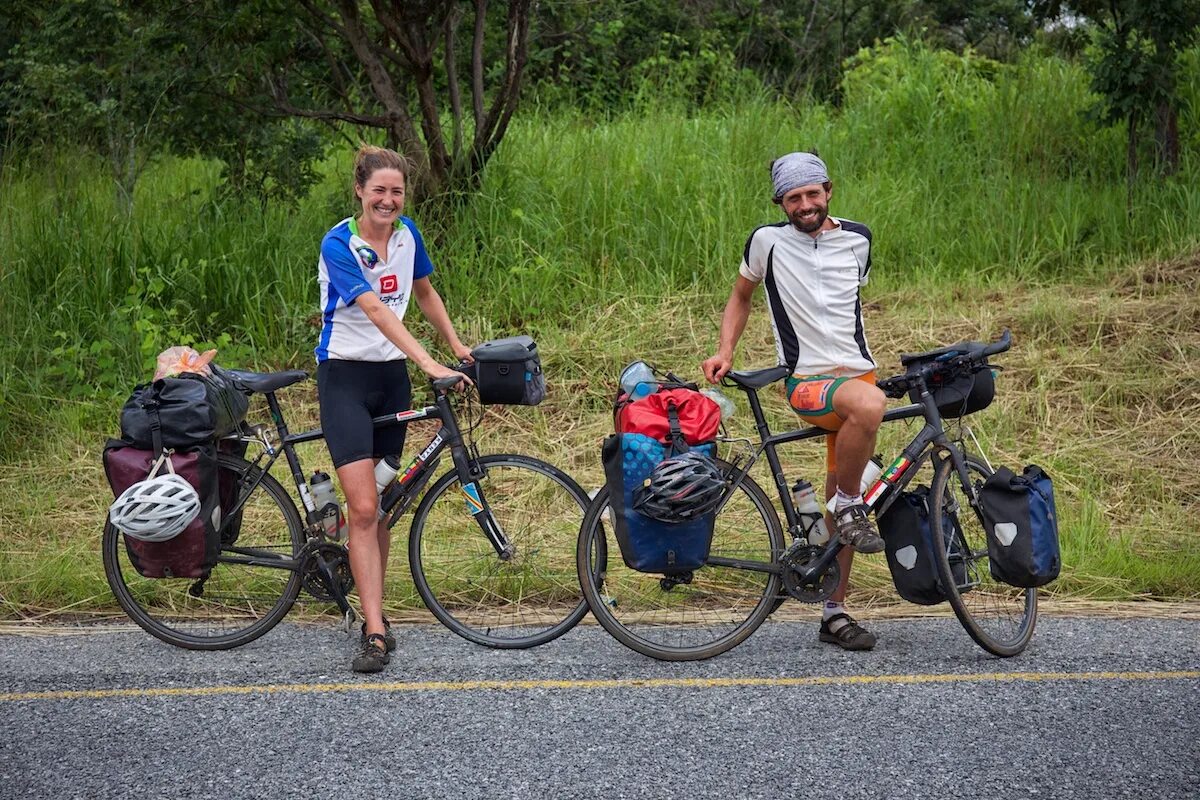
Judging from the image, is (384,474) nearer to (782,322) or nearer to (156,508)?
(156,508)

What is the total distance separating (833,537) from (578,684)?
1.21m

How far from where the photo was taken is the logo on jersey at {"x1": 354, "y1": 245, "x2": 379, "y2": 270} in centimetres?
531

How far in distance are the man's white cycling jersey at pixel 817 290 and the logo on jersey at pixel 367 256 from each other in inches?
60.0

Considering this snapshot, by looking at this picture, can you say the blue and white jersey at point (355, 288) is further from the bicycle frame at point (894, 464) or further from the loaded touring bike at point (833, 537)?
the bicycle frame at point (894, 464)

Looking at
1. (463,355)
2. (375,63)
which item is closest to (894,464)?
(463,355)

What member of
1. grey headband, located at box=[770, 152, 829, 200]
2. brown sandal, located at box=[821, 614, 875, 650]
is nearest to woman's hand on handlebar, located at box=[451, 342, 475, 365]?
grey headband, located at box=[770, 152, 829, 200]

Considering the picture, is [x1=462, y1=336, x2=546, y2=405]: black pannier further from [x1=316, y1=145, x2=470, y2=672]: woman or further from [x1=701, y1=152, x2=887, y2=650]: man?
[x1=701, y1=152, x2=887, y2=650]: man

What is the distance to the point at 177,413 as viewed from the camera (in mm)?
5387

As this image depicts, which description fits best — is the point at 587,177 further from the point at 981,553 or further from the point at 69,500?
the point at 981,553

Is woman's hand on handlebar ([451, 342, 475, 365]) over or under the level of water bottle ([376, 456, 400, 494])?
over

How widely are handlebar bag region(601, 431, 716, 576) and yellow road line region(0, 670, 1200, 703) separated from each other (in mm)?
473

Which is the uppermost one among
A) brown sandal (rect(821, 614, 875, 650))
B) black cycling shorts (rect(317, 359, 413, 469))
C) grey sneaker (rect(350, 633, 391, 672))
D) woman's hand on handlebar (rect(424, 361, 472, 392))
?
woman's hand on handlebar (rect(424, 361, 472, 392))

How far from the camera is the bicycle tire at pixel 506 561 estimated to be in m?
5.60

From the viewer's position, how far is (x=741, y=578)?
6.04 meters
